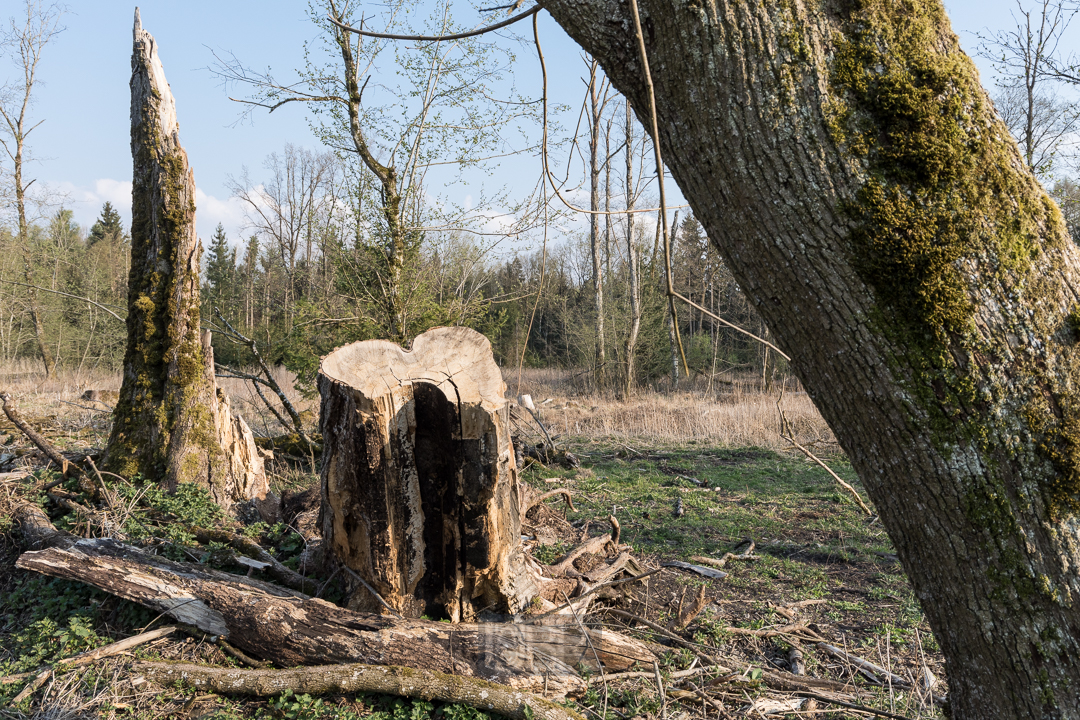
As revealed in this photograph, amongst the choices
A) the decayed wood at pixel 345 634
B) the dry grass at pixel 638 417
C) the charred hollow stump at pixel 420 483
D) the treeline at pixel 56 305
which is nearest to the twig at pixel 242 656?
the decayed wood at pixel 345 634

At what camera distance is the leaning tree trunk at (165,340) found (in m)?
4.86

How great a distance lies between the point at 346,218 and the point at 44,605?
24.6 feet

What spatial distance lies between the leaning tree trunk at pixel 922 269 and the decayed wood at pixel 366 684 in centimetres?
187

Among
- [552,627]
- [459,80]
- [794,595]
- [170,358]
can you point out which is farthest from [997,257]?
[459,80]

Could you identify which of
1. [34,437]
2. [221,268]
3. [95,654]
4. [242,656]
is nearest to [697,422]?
[242,656]

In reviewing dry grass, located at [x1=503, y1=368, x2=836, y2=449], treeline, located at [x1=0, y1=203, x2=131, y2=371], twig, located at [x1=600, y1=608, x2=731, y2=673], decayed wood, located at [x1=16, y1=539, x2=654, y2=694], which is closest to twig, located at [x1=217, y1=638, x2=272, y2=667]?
decayed wood, located at [x1=16, y1=539, x2=654, y2=694]

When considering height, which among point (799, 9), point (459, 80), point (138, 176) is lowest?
point (799, 9)

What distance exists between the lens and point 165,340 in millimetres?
5020

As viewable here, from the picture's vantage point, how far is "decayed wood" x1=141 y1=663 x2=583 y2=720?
2557mm

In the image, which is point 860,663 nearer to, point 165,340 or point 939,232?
point 939,232

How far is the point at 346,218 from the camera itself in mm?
9859

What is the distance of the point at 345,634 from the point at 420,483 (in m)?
0.78

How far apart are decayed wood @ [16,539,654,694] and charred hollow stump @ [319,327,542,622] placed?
26 centimetres

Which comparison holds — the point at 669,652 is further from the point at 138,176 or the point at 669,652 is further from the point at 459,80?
the point at 459,80
